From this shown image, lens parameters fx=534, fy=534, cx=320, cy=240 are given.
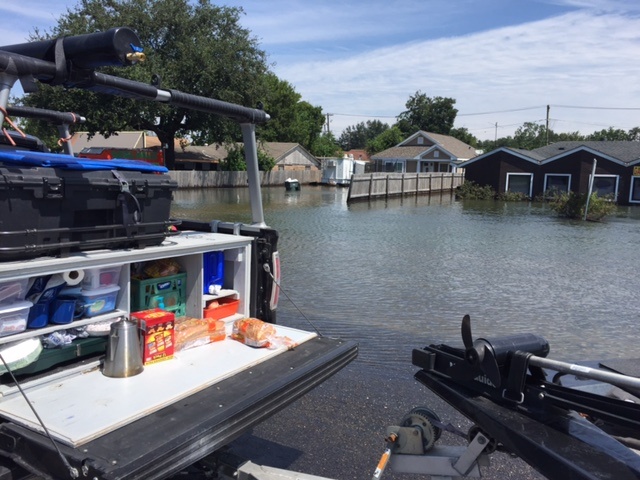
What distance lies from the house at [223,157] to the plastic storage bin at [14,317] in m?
53.4

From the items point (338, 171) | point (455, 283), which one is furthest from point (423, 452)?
point (338, 171)

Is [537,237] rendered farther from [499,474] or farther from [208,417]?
[208,417]

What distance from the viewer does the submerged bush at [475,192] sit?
3984cm

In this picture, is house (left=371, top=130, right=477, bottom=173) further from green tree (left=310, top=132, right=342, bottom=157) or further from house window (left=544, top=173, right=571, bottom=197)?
green tree (left=310, top=132, right=342, bottom=157)

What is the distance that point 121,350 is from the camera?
9.86 ft

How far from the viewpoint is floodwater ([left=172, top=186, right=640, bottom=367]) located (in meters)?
7.57

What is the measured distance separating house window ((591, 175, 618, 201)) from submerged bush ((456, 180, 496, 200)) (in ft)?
22.6

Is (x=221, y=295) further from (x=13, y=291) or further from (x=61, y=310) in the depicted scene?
(x=13, y=291)

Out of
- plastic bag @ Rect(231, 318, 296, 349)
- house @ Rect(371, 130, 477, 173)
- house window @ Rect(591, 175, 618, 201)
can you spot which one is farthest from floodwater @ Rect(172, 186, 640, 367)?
house @ Rect(371, 130, 477, 173)

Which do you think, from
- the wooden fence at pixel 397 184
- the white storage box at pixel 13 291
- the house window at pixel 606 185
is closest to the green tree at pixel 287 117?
the wooden fence at pixel 397 184

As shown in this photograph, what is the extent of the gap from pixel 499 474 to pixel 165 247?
9.45 ft

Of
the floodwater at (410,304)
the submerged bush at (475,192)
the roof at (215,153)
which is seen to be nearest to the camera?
the floodwater at (410,304)

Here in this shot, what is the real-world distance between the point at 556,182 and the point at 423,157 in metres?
19.9

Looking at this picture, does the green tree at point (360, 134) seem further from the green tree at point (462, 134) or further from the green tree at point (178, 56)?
the green tree at point (178, 56)
